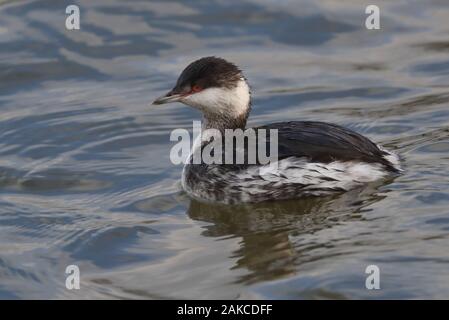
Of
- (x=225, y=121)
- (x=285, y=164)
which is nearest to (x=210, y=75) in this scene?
(x=225, y=121)

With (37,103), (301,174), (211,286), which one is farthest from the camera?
(37,103)

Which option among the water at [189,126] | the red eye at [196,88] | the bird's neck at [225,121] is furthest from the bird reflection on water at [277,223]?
the red eye at [196,88]

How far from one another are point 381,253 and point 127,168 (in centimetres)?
281

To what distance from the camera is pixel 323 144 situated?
783cm

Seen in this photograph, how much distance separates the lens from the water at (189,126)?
265 inches

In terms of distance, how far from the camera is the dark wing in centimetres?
778

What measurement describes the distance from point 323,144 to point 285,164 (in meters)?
0.30

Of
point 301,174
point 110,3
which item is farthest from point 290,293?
point 110,3

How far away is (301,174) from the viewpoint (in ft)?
25.7

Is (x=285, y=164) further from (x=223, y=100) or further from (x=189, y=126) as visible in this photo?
(x=189, y=126)

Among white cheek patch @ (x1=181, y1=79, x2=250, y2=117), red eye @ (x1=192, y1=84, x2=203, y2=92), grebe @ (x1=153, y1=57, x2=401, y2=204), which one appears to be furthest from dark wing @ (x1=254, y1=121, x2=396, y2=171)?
red eye @ (x1=192, y1=84, x2=203, y2=92)

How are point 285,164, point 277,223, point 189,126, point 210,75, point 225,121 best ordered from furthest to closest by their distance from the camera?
1. point 189,126
2. point 225,121
3. point 210,75
4. point 285,164
5. point 277,223

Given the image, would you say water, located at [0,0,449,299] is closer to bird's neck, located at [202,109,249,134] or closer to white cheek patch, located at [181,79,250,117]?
bird's neck, located at [202,109,249,134]
